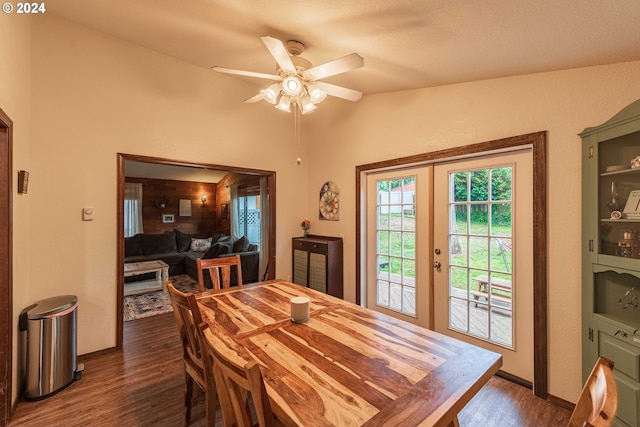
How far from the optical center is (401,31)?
174cm

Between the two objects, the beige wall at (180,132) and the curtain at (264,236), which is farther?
the curtain at (264,236)

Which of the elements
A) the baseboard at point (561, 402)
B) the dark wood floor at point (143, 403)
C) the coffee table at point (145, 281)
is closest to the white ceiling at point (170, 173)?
the coffee table at point (145, 281)

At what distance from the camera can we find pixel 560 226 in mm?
1969

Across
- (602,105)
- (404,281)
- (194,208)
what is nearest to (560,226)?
(602,105)

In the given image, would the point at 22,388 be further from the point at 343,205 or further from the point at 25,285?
the point at 343,205

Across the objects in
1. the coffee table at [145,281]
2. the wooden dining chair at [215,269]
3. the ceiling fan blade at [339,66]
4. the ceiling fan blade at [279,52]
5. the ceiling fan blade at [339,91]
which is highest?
the ceiling fan blade at [279,52]

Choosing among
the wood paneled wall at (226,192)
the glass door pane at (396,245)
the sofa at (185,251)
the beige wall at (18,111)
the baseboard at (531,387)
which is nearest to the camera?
the beige wall at (18,111)

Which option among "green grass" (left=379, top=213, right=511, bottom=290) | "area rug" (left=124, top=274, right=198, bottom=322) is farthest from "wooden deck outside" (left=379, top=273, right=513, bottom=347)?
"area rug" (left=124, top=274, right=198, bottom=322)

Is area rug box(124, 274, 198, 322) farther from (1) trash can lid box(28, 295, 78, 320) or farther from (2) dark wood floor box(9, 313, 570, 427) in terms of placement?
(1) trash can lid box(28, 295, 78, 320)

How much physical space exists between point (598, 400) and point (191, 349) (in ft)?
5.88

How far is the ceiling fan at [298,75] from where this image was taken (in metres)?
1.67

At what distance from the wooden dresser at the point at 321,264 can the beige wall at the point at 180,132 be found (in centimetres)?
18

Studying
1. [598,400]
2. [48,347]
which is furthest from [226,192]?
[598,400]

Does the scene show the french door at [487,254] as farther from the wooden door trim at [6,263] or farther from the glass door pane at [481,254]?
the wooden door trim at [6,263]
